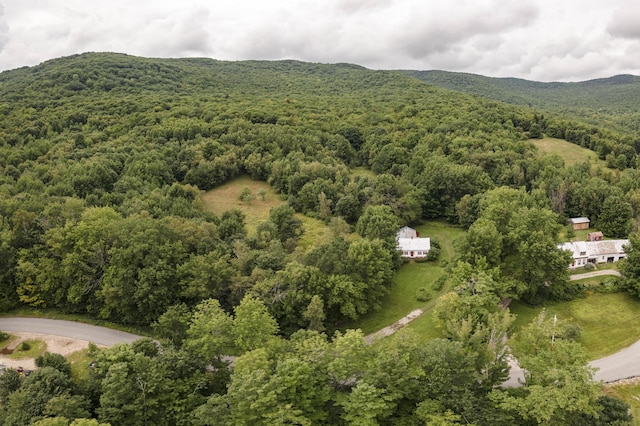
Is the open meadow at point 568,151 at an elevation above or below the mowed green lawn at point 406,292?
above

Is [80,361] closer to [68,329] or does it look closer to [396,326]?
[68,329]

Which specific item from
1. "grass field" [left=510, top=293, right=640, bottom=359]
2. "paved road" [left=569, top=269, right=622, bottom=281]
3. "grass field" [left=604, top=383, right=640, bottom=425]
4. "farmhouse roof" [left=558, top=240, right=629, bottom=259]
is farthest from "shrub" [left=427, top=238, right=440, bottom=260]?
"grass field" [left=604, top=383, right=640, bottom=425]

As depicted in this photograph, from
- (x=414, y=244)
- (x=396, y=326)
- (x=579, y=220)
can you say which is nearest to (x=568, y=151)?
(x=579, y=220)

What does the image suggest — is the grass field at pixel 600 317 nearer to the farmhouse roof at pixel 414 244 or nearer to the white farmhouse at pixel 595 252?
the white farmhouse at pixel 595 252

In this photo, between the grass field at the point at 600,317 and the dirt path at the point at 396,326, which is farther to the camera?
the dirt path at the point at 396,326

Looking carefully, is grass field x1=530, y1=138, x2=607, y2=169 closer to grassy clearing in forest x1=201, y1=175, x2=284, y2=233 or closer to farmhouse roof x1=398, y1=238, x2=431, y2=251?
farmhouse roof x1=398, y1=238, x2=431, y2=251

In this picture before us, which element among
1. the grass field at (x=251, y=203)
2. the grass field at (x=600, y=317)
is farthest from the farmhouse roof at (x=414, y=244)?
the grass field at (x=600, y=317)
